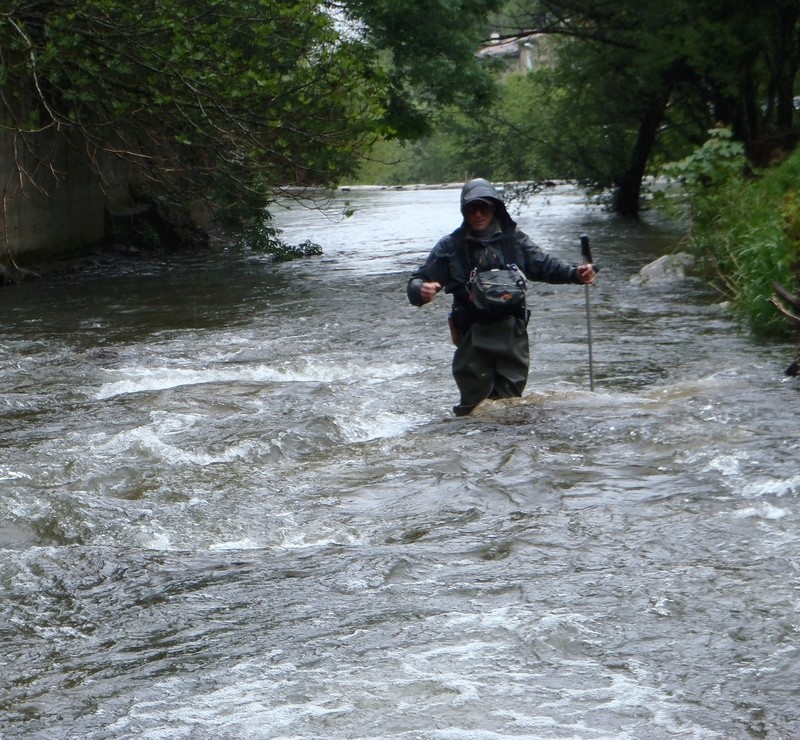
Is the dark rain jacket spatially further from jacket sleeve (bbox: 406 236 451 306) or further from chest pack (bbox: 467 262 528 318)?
chest pack (bbox: 467 262 528 318)

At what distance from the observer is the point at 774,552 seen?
215 inches

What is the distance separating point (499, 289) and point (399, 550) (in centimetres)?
244

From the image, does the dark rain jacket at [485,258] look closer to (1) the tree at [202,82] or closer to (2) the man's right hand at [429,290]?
(2) the man's right hand at [429,290]

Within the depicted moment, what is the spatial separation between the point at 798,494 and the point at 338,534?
2305 mm

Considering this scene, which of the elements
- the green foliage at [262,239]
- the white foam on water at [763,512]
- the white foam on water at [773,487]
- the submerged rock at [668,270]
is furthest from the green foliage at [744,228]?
the green foliage at [262,239]

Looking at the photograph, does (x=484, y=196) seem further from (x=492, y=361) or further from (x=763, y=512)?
(x=763, y=512)

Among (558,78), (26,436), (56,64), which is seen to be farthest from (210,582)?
(558,78)

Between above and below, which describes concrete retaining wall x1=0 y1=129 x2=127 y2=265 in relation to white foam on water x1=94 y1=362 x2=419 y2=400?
above

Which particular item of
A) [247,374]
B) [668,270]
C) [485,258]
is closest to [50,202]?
[668,270]

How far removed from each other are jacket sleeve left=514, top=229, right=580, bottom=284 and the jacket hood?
0.15 meters

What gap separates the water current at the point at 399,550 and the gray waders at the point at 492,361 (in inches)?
6.9

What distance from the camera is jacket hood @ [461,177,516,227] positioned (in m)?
7.72

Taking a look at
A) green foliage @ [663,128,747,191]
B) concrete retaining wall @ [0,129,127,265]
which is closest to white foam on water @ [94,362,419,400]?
green foliage @ [663,128,747,191]

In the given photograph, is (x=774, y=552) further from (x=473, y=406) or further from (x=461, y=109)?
(x=461, y=109)
